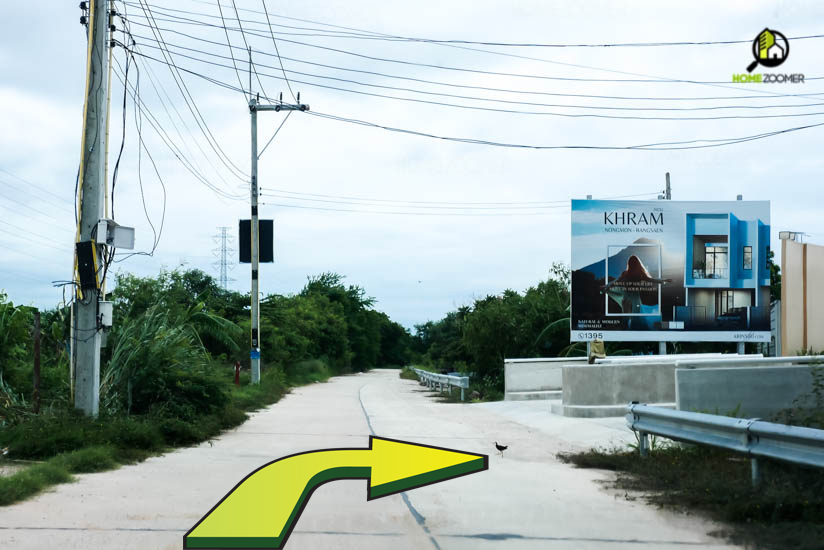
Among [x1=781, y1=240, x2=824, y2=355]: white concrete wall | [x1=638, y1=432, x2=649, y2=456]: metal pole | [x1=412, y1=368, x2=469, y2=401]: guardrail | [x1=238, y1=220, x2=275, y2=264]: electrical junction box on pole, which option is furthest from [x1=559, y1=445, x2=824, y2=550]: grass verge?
[x1=238, y1=220, x2=275, y2=264]: electrical junction box on pole

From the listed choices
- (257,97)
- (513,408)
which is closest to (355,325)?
(257,97)

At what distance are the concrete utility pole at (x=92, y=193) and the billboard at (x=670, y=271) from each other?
19316 mm

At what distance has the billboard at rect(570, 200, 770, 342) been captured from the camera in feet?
96.9

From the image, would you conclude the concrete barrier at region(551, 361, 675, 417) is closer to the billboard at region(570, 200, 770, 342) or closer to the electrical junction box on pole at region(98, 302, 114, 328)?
the electrical junction box on pole at region(98, 302, 114, 328)

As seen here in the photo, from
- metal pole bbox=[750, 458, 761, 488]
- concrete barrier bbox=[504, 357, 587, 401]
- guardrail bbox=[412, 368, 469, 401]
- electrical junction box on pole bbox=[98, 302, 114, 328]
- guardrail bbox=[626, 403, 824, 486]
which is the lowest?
guardrail bbox=[412, 368, 469, 401]

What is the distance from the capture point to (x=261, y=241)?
32281 mm

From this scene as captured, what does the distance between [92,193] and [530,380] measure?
14971 mm

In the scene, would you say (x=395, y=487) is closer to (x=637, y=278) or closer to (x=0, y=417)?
(x=0, y=417)

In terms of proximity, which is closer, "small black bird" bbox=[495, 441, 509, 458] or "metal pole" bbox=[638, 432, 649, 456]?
"metal pole" bbox=[638, 432, 649, 456]

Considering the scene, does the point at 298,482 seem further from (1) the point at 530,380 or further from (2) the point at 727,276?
(2) the point at 727,276

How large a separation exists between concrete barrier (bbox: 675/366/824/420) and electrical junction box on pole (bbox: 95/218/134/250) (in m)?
8.90

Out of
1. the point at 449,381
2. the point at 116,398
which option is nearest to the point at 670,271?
the point at 449,381

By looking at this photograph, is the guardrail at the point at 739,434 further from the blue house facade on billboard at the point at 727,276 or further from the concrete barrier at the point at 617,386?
the blue house facade on billboard at the point at 727,276

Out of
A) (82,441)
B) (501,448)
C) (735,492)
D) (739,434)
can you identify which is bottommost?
(501,448)
